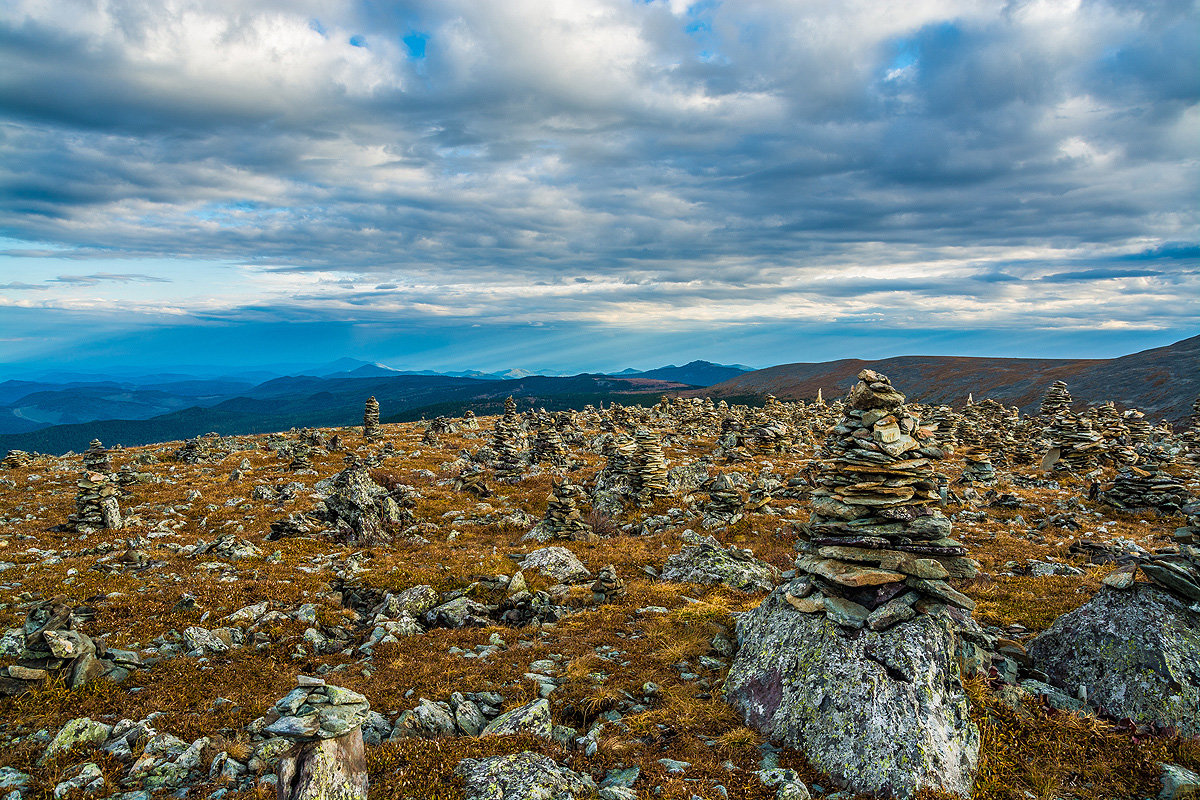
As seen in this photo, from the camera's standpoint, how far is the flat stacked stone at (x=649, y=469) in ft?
97.6

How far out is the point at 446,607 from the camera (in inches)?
618

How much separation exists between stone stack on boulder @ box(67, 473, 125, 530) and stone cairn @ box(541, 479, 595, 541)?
62.7 feet

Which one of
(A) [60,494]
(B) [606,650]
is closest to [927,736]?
(B) [606,650]

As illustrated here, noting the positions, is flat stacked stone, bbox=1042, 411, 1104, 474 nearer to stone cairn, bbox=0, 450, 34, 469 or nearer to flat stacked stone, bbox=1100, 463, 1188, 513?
flat stacked stone, bbox=1100, 463, 1188, 513

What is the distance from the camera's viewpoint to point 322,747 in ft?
23.1

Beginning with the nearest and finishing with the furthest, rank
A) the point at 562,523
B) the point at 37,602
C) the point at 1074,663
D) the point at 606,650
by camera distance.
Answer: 1. the point at 1074,663
2. the point at 606,650
3. the point at 37,602
4. the point at 562,523

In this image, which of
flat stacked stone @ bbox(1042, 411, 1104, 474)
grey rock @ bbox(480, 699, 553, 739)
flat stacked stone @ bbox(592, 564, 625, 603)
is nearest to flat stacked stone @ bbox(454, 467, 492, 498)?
flat stacked stone @ bbox(592, 564, 625, 603)

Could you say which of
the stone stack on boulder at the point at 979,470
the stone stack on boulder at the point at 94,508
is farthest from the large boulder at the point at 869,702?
the stone stack on boulder at the point at 979,470

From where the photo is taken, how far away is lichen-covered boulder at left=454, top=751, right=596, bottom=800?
7.59 m

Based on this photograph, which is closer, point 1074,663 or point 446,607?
point 1074,663

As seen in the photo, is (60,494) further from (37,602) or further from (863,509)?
(863,509)

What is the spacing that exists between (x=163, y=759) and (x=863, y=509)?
13634mm

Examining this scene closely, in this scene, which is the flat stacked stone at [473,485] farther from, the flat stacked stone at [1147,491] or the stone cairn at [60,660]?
the flat stacked stone at [1147,491]

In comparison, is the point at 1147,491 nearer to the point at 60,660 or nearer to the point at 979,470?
the point at 979,470
